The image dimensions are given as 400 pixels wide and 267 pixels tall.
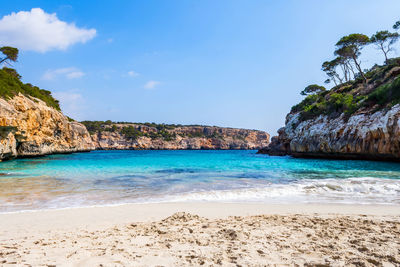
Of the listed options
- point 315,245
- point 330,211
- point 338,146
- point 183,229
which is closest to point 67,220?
point 183,229

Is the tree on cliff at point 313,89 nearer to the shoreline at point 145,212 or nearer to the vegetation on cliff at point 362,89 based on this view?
the vegetation on cliff at point 362,89

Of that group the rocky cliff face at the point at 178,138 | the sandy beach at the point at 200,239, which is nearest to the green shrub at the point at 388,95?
the sandy beach at the point at 200,239

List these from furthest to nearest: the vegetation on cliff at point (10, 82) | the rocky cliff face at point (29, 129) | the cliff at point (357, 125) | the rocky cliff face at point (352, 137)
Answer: the vegetation on cliff at point (10, 82)
the rocky cliff face at point (29, 129)
the cliff at point (357, 125)
the rocky cliff face at point (352, 137)

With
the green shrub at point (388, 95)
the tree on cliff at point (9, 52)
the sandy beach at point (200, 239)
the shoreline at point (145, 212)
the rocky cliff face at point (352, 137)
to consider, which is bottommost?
the shoreline at point (145, 212)

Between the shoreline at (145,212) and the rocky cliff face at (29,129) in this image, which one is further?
the rocky cliff face at (29,129)

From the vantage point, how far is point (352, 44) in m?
38.2

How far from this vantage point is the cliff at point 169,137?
113 meters

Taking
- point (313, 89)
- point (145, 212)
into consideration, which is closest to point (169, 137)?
point (313, 89)

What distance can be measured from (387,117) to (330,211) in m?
20.8

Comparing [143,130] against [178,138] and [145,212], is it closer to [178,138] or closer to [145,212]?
[178,138]

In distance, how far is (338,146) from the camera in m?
27.8

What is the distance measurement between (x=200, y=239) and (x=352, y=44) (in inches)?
1823

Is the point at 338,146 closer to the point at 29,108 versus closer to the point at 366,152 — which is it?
the point at 366,152

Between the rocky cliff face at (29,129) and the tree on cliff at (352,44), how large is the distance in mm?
47622
